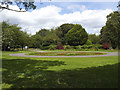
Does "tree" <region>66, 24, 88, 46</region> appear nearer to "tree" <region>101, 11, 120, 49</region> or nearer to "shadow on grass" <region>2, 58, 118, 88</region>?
"tree" <region>101, 11, 120, 49</region>

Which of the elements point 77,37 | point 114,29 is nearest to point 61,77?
point 114,29

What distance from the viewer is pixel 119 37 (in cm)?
862

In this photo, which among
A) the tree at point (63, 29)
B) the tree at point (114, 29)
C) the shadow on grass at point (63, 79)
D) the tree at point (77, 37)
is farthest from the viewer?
the tree at point (63, 29)

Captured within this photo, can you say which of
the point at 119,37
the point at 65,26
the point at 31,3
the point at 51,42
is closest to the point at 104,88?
the point at 119,37

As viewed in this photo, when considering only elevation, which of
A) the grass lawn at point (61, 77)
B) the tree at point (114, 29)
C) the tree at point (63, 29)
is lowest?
the grass lawn at point (61, 77)

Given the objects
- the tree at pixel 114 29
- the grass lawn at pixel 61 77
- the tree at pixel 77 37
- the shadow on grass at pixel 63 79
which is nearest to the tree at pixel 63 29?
the tree at pixel 77 37

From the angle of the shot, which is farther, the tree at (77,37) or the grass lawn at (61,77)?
the tree at (77,37)

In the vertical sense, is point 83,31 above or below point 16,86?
above

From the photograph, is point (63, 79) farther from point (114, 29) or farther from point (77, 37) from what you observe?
point (77, 37)

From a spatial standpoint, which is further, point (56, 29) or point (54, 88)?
point (56, 29)

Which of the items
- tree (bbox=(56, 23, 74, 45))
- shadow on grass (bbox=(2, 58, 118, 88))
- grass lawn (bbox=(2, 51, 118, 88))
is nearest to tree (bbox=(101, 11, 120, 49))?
grass lawn (bbox=(2, 51, 118, 88))

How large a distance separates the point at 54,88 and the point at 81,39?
49.5 m

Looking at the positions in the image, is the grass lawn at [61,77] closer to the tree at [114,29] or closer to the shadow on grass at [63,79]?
the shadow on grass at [63,79]

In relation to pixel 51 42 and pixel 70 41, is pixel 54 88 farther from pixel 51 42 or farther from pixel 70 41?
pixel 51 42
